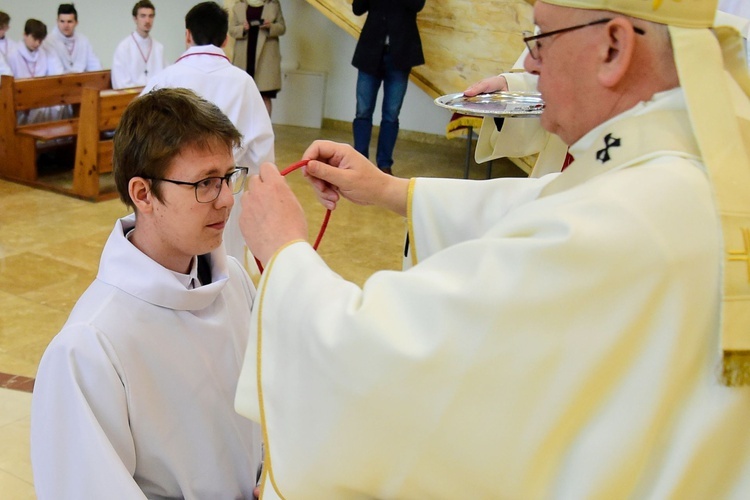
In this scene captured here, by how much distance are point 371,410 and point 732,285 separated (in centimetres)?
53

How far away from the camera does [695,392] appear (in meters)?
1.19

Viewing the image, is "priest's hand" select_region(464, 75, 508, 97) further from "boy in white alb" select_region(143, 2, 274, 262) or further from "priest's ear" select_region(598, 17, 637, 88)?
"boy in white alb" select_region(143, 2, 274, 262)

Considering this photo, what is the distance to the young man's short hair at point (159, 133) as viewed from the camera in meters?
2.07

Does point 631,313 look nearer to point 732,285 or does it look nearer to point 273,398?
point 732,285

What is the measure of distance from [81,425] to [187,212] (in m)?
0.59

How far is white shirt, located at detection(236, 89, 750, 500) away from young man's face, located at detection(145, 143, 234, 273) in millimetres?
889

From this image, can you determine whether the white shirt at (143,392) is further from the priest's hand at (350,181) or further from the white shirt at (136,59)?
the white shirt at (136,59)

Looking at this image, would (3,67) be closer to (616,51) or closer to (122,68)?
(122,68)

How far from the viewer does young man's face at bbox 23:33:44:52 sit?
793 centimetres

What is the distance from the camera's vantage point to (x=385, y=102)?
7.87 meters

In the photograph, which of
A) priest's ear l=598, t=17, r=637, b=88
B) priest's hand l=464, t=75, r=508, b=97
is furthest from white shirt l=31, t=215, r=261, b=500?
priest's ear l=598, t=17, r=637, b=88

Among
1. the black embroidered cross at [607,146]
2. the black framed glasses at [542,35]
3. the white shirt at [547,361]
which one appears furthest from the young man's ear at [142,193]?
the black embroidered cross at [607,146]

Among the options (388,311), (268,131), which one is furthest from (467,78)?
(388,311)

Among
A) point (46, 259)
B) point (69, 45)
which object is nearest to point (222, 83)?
point (46, 259)
